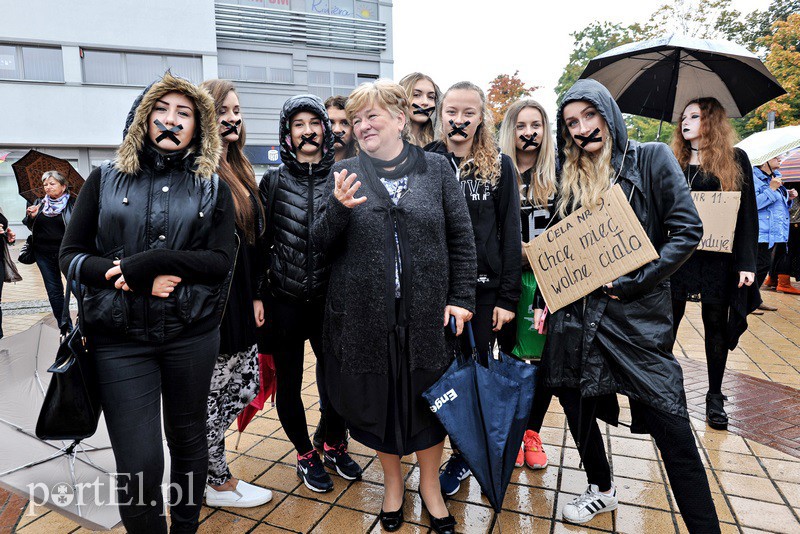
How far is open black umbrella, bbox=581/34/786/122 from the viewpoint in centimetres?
324

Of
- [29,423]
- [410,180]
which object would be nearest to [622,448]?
[410,180]

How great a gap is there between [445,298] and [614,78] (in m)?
2.31

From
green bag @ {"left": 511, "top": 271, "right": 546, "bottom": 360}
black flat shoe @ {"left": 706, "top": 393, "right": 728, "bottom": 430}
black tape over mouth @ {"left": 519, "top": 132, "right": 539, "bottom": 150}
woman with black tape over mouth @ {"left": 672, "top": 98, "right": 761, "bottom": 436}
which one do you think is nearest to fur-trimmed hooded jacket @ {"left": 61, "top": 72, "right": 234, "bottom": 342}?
green bag @ {"left": 511, "top": 271, "right": 546, "bottom": 360}

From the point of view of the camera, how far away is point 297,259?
267 centimetres

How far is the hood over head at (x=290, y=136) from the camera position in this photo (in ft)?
9.07

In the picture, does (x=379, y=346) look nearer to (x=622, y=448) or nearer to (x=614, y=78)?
(x=622, y=448)

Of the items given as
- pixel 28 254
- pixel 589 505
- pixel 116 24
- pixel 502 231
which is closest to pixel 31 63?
pixel 116 24

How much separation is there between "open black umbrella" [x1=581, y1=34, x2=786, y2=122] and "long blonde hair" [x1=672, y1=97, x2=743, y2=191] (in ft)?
0.24

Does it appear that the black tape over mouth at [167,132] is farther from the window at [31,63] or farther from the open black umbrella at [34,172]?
the window at [31,63]

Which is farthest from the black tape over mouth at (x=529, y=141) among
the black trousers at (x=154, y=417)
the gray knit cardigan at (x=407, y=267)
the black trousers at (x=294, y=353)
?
the black trousers at (x=154, y=417)

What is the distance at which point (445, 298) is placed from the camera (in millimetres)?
2377

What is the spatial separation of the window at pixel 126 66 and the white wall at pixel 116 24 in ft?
1.25

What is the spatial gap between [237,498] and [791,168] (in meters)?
9.84

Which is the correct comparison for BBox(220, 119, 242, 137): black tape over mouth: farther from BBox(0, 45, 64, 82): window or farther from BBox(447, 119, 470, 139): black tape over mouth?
BBox(0, 45, 64, 82): window
